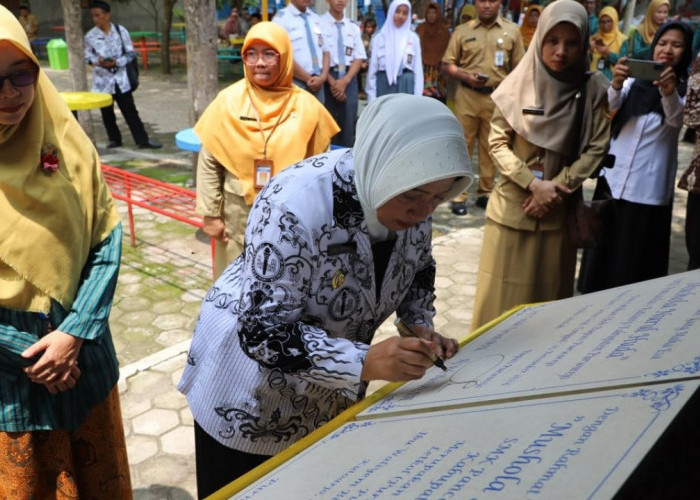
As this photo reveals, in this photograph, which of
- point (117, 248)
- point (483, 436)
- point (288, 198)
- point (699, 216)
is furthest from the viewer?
point (699, 216)

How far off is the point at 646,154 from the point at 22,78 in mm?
2905

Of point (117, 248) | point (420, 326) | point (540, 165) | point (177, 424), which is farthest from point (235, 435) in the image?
point (540, 165)

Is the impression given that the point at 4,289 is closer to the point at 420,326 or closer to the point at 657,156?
the point at 420,326

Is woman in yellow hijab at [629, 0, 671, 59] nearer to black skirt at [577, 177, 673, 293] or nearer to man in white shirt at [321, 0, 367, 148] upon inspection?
man in white shirt at [321, 0, 367, 148]

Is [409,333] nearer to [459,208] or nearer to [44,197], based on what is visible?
[44,197]

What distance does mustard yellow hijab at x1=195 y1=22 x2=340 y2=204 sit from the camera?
295 cm

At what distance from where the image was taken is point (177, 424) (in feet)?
9.03

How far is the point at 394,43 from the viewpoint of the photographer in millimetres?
6766

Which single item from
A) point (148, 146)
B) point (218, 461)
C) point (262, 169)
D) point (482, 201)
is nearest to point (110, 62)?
point (148, 146)

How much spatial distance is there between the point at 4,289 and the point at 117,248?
32 centimetres

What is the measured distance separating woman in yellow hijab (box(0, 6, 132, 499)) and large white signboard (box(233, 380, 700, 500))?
945 millimetres

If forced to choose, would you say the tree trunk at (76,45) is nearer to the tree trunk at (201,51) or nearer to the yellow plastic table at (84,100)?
the yellow plastic table at (84,100)

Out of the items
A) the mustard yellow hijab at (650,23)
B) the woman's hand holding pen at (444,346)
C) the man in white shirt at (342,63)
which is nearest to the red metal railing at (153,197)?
the man in white shirt at (342,63)

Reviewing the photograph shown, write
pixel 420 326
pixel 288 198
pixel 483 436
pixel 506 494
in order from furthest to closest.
→ pixel 420 326, pixel 288 198, pixel 483 436, pixel 506 494
